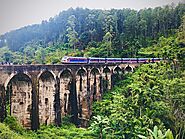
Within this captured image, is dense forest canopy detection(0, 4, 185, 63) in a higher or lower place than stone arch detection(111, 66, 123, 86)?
higher

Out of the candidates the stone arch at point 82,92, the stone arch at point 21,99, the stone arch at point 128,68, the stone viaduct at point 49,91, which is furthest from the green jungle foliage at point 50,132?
the stone arch at point 128,68

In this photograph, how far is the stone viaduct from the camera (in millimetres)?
9767

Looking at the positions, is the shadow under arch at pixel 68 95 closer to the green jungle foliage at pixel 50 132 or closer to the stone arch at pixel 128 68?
the green jungle foliage at pixel 50 132

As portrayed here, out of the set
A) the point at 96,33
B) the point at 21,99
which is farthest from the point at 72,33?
the point at 21,99

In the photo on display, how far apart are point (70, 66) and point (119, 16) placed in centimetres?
1452

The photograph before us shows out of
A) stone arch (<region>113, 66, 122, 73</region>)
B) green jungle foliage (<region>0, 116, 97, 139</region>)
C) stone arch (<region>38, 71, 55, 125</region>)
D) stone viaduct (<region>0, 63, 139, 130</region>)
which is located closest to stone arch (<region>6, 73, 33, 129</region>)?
stone viaduct (<region>0, 63, 139, 130</region>)

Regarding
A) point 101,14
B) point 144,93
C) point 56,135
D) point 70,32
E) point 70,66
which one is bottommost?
point 56,135

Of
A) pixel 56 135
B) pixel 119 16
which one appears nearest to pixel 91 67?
pixel 56 135

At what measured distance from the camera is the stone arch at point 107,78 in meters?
16.4

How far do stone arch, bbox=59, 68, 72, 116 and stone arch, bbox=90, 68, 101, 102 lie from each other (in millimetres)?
1967

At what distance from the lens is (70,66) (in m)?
12.6

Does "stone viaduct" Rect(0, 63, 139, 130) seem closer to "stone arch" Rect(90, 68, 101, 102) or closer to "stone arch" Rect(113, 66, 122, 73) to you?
"stone arch" Rect(90, 68, 101, 102)

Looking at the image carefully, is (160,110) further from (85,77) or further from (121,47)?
(121,47)

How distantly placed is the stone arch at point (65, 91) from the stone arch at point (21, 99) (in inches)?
93.1
